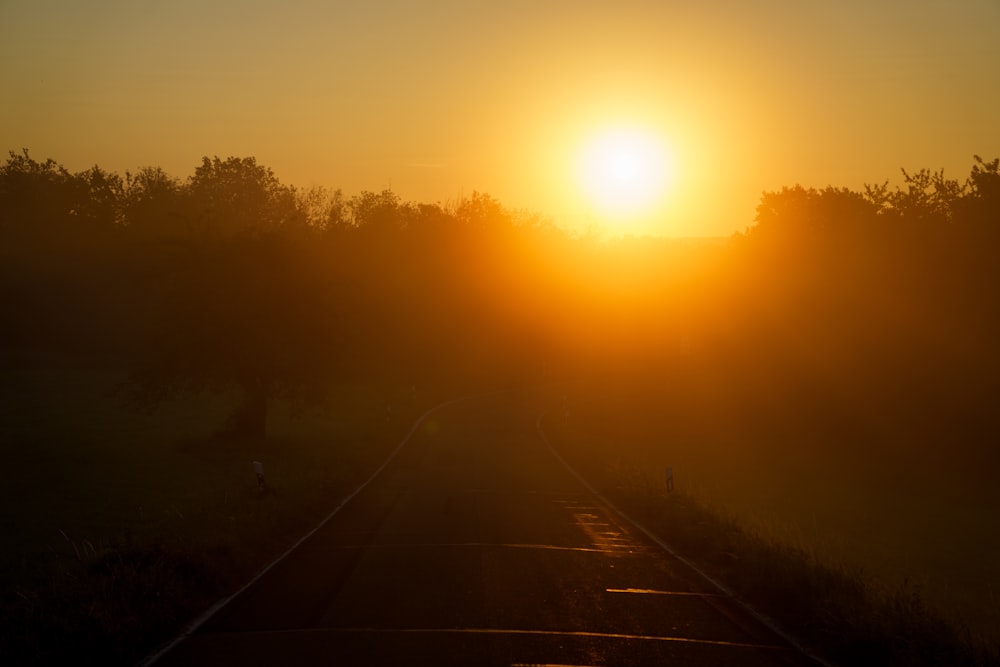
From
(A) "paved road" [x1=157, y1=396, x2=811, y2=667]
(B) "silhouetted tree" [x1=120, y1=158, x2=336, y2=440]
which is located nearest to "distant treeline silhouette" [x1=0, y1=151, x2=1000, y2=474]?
(B) "silhouetted tree" [x1=120, y1=158, x2=336, y2=440]

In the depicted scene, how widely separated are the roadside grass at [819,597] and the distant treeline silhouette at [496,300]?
73.2 ft

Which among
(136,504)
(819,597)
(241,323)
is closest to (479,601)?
(819,597)

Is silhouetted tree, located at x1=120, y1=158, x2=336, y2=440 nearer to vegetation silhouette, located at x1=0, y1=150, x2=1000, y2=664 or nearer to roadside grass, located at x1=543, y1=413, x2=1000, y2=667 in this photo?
vegetation silhouette, located at x1=0, y1=150, x2=1000, y2=664

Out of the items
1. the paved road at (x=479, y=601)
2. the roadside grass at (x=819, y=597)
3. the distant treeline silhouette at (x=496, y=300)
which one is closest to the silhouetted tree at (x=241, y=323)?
the distant treeline silhouette at (x=496, y=300)

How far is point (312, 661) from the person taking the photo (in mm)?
8781

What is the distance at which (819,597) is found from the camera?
11.8 meters

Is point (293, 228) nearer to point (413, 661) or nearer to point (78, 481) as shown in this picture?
point (78, 481)

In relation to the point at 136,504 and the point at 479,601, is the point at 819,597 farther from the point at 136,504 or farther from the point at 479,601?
the point at 136,504

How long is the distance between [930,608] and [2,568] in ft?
47.0

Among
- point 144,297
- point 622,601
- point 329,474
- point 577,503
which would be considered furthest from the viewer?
point 144,297

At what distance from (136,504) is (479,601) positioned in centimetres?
1668

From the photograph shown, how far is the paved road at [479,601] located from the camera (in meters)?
9.25

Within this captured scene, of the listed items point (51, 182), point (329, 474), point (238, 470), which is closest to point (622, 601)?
point (329, 474)

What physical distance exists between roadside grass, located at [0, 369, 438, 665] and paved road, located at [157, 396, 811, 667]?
0.69 m
